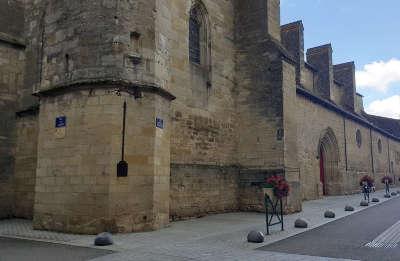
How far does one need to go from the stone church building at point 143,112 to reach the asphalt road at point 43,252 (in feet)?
4.97

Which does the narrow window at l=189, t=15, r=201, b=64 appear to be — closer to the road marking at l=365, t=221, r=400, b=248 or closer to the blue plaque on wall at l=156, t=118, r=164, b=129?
the blue plaque on wall at l=156, t=118, r=164, b=129

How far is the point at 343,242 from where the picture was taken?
797 centimetres

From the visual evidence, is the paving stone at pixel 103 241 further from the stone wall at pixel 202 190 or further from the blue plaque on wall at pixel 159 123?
the stone wall at pixel 202 190

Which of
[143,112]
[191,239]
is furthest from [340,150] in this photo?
[191,239]

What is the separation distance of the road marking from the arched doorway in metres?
14.2

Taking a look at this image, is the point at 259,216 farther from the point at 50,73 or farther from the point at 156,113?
the point at 50,73

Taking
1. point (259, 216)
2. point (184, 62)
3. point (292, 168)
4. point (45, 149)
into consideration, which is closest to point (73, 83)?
point (45, 149)

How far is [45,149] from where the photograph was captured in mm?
10117

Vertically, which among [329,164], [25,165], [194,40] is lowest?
[25,165]

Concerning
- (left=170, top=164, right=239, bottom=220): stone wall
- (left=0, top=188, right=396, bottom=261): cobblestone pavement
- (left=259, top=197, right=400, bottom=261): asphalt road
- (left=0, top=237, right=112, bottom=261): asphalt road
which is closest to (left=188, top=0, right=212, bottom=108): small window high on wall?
(left=170, top=164, right=239, bottom=220): stone wall

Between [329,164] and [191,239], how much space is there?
17.6m

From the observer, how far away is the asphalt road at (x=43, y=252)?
644 centimetres

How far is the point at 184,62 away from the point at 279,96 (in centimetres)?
392

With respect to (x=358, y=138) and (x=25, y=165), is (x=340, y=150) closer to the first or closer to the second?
(x=358, y=138)
